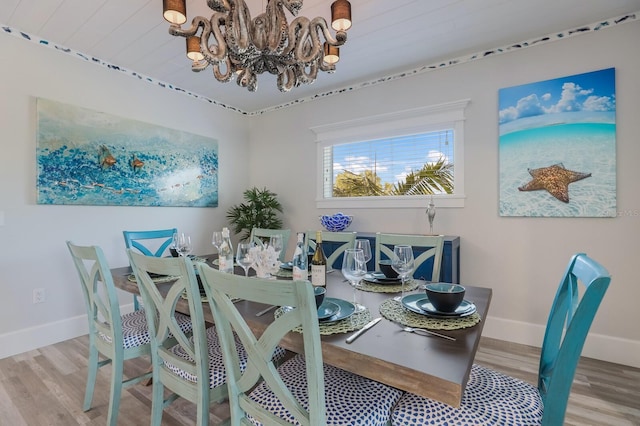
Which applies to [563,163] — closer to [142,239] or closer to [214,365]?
[214,365]

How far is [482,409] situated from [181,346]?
1.20 metres

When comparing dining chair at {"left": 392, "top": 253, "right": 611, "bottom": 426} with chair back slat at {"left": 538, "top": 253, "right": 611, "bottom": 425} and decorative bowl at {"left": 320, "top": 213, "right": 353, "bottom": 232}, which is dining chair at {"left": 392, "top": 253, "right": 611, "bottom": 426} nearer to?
chair back slat at {"left": 538, "top": 253, "right": 611, "bottom": 425}

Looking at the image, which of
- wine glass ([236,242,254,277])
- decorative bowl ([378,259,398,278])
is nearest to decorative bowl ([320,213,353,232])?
decorative bowl ([378,259,398,278])

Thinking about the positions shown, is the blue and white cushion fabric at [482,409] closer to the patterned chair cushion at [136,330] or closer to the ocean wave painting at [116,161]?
the patterned chair cushion at [136,330]

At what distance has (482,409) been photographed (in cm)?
104

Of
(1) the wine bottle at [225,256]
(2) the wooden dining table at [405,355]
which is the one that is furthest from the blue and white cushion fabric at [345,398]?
(1) the wine bottle at [225,256]

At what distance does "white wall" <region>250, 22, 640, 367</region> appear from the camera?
2.33m

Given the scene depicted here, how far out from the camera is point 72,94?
283 cm

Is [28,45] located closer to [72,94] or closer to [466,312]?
[72,94]

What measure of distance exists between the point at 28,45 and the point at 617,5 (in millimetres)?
4518

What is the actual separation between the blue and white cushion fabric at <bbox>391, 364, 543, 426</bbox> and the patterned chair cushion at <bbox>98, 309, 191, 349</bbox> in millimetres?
1298

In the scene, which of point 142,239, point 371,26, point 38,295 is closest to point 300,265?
point 142,239

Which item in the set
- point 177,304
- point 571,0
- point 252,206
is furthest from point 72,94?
point 571,0

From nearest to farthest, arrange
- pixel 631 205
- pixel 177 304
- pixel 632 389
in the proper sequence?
pixel 177 304
pixel 632 389
pixel 631 205
